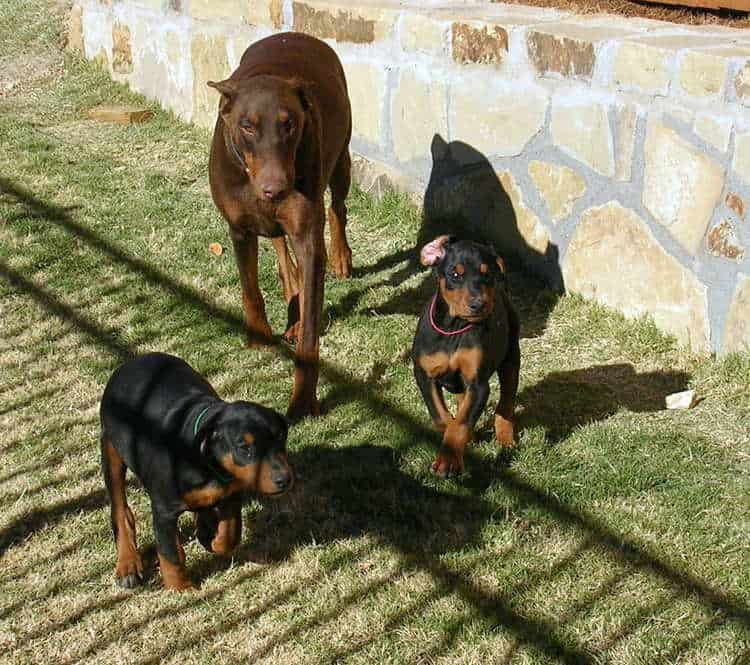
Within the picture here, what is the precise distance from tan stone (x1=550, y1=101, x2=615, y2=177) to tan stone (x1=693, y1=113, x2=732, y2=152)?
0.60m

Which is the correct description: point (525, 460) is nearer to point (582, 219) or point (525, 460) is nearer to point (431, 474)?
point (431, 474)

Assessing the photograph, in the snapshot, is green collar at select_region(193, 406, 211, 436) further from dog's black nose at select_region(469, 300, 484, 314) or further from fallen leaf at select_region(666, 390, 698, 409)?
fallen leaf at select_region(666, 390, 698, 409)

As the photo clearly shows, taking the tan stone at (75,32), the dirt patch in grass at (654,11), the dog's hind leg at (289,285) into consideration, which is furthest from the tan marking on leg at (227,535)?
the tan stone at (75,32)

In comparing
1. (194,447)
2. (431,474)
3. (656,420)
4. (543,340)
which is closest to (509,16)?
(543,340)

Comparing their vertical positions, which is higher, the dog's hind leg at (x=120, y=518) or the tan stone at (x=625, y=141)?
the tan stone at (x=625, y=141)

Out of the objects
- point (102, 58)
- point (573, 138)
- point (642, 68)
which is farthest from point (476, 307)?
point (102, 58)

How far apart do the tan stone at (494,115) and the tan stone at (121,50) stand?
439 centimetres

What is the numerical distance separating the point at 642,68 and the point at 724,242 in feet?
3.24

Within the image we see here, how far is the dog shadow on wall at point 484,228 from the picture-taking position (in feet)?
21.6

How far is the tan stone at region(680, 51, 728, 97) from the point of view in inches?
212

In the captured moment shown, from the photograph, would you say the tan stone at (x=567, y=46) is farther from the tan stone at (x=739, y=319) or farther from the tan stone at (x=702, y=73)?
the tan stone at (x=739, y=319)

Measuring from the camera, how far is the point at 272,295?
670 centimetres

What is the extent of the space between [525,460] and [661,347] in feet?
4.74

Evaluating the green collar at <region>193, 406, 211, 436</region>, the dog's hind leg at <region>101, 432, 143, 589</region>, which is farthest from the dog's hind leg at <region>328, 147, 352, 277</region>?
the green collar at <region>193, 406, 211, 436</region>
